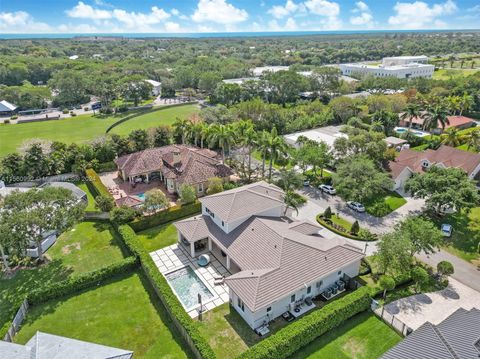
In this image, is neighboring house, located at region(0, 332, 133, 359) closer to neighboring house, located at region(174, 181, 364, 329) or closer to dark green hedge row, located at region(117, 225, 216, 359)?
dark green hedge row, located at region(117, 225, 216, 359)

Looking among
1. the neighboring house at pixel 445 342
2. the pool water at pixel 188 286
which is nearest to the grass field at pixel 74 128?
the pool water at pixel 188 286

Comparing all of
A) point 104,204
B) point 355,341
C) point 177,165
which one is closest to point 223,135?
point 177,165

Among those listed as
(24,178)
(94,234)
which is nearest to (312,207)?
(94,234)

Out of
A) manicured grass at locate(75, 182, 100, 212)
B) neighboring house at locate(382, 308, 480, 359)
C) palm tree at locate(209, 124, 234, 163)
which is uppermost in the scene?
palm tree at locate(209, 124, 234, 163)

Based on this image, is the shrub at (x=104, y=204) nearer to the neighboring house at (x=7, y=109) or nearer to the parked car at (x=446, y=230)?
the parked car at (x=446, y=230)

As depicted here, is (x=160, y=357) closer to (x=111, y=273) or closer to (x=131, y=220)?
(x=111, y=273)

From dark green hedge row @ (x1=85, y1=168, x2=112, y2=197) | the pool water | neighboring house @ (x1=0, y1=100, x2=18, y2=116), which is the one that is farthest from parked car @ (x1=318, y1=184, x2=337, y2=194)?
neighboring house @ (x1=0, y1=100, x2=18, y2=116)
